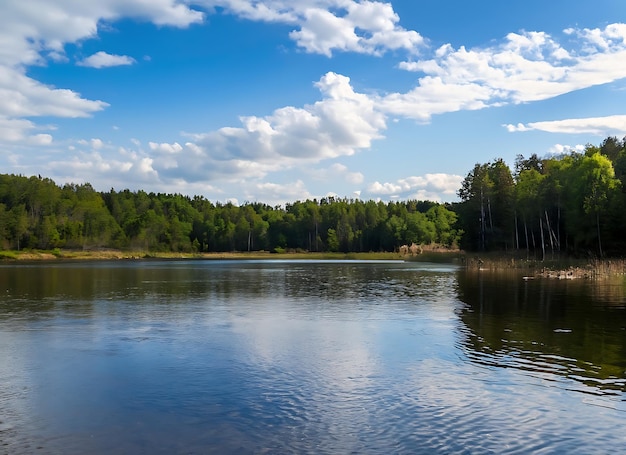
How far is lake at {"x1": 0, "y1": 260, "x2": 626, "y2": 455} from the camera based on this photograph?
437 inches

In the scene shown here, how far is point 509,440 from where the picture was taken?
36.1ft

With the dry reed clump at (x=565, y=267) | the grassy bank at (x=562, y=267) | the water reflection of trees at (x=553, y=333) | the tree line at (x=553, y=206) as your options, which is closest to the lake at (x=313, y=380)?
the water reflection of trees at (x=553, y=333)

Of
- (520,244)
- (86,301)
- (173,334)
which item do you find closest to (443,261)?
(520,244)

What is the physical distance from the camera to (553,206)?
81062 millimetres

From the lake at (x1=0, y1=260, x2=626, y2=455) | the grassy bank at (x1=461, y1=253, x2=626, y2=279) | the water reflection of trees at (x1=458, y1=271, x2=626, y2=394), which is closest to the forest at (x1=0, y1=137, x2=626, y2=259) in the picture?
the grassy bank at (x1=461, y1=253, x2=626, y2=279)

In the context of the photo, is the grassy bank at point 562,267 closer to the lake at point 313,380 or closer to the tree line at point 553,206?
the tree line at point 553,206

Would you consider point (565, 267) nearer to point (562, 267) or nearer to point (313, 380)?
point (562, 267)

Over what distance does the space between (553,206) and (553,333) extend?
6356 cm

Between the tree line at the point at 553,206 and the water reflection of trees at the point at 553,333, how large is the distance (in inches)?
1203

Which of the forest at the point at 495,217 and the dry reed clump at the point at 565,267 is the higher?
the forest at the point at 495,217

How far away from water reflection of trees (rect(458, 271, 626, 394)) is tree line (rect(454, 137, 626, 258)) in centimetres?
3057

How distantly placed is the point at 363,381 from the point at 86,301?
26.9m

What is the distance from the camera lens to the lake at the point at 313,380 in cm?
1109

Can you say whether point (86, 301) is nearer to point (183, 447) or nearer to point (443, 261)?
point (183, 447)
